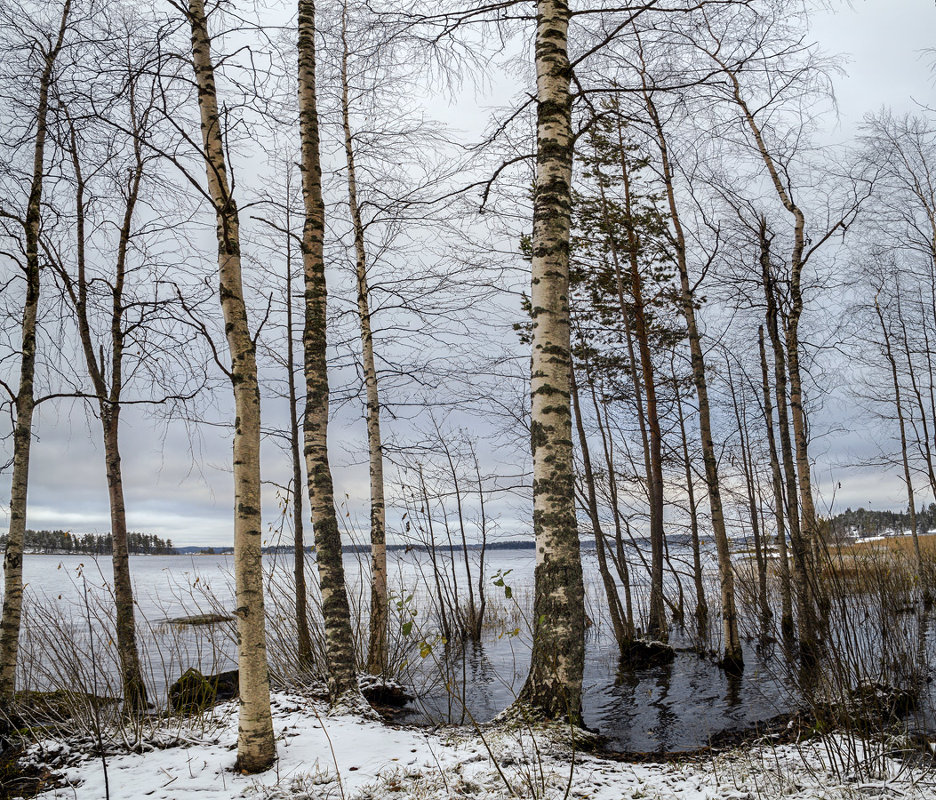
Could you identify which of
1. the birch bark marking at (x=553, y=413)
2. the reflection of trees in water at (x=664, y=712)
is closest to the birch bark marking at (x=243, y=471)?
the birch bark marking at (x=553, y=413)

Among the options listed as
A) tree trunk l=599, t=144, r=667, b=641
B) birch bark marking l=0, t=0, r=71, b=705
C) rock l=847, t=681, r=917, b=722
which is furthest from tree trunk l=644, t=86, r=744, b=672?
birch bark marking l=0, t=0, r=71, b=705

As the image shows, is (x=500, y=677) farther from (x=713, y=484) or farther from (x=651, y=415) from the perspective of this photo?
(x=651, y=415)

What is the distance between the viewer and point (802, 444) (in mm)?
11164

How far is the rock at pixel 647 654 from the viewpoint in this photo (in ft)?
32.1

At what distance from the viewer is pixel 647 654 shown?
32.4ft

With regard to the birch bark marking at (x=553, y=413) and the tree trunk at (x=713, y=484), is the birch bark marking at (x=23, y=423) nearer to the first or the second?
the birch bark marking at (x=553, y=413)

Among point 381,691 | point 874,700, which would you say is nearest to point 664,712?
point 874,700

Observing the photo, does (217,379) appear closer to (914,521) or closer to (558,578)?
(558,578)

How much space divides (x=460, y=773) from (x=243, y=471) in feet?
8.04

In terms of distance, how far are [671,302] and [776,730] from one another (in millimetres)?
8134

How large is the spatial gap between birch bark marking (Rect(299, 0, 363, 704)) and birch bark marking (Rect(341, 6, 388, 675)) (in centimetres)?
113

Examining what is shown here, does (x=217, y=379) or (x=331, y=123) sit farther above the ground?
(x=331, y=123)

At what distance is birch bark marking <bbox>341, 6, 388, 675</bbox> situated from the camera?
7500 mm

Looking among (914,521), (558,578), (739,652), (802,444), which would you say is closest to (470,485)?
(739,652)
